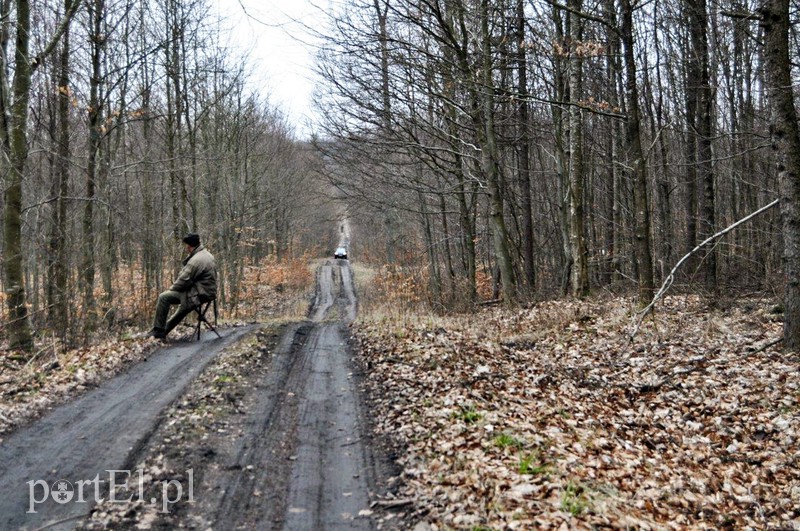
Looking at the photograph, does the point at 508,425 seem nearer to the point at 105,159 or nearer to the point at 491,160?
the point at 491,160

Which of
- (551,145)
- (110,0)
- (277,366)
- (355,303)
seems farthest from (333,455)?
(355,303)

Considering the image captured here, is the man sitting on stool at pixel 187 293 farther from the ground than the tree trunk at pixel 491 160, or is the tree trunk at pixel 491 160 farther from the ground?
the tree trunk at pixel 491 160

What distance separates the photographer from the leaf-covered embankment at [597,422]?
4.49m

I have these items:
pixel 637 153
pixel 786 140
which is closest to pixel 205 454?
pixel 786 140

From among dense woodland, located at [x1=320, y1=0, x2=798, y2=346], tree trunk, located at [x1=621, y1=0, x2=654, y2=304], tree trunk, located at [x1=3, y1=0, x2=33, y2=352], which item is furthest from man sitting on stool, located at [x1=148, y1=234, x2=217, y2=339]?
tree trunk, located at [x1=621, y1=0, x2=654, y2=304]

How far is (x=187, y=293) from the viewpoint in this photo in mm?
10414

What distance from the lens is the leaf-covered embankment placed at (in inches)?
177

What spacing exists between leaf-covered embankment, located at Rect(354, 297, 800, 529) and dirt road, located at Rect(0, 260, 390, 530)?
0.58 metres

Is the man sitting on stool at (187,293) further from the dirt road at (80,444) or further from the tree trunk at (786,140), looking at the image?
the tree trunk at (786,140)

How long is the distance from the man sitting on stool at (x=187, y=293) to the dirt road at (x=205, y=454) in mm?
2055

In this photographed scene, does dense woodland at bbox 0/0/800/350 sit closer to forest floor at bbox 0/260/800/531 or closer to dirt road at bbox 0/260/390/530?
forest floor at bbox 0/260/800/531

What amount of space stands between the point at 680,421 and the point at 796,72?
1475 cm

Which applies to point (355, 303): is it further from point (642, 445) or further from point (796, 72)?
point (642, 445)

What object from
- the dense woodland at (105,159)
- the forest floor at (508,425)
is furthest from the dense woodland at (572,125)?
the dense woodland at (105,159)
